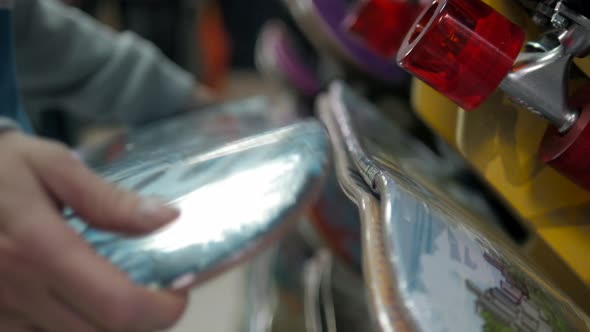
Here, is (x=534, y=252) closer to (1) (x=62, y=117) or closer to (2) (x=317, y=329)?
(2) (x=317, y=329)

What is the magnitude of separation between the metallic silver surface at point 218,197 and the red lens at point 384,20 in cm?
9

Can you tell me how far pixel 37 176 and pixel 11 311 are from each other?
2.3 inches

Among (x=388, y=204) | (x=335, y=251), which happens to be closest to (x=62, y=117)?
(x=335, y=251)

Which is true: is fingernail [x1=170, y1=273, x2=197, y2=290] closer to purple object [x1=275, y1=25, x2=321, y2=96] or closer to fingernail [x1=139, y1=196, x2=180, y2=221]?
fingernail [x1=139, y1=196, x2=180, y2=221]

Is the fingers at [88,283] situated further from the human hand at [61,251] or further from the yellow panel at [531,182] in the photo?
the yellow panel at [531,182]

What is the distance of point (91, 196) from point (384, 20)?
223mm

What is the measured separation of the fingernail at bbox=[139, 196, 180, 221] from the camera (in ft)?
0.73

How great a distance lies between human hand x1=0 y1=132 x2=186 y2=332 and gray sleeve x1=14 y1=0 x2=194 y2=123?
0.25m

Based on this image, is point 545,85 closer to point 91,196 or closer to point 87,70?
point 91,196

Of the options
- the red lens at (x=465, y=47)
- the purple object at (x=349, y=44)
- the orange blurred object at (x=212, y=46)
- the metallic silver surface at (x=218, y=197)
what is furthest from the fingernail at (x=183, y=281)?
the orange blurred object at (x=212, y=46)

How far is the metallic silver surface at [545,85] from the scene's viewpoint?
21 cm

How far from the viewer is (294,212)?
239mm

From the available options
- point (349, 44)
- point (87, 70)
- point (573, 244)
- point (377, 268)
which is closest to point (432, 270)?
point (377, 268)

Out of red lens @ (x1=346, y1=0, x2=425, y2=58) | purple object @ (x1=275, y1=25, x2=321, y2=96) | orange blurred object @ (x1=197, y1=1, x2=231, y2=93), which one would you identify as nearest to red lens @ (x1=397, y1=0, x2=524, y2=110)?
red lens @ (x1=346, y1=0, x2=425, y2=58)
